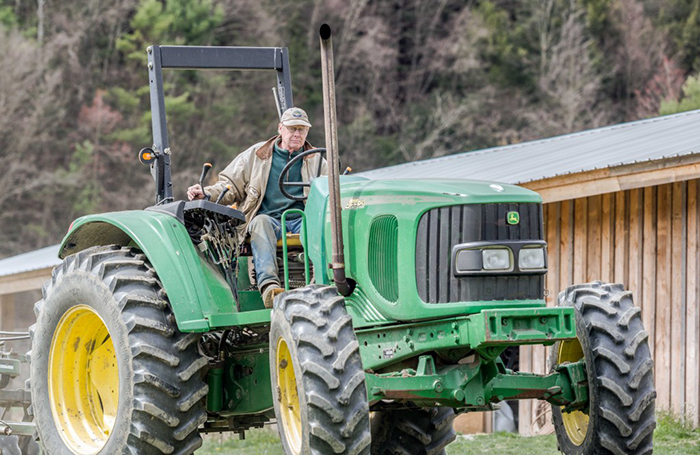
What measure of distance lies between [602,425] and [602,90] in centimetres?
4438

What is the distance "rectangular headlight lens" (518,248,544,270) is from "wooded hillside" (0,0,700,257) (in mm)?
34291

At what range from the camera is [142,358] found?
6.89 metres

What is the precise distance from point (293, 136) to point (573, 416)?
2.45 meters

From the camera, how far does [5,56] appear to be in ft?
134

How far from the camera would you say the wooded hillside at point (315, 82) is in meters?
40.9

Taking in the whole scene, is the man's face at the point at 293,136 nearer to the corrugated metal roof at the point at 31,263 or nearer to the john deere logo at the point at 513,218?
the john deere logo at the point at 513,218

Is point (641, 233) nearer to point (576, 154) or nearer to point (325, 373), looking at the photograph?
point (576, 154)

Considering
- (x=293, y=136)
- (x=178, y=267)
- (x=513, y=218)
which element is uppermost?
(x=293, y=136)

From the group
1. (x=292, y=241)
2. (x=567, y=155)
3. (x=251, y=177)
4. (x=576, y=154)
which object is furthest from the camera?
(x=567, y=155)

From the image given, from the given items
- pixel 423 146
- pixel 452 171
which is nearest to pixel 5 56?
pixel 423 146

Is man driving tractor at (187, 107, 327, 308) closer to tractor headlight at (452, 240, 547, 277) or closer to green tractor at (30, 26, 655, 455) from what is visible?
green tractor at (30, 26, 655, 455)

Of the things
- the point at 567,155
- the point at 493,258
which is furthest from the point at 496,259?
the point at 567,155

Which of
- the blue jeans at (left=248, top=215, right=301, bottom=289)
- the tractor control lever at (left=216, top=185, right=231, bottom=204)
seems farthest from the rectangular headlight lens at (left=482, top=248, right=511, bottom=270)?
the tractor control lever at (left=216, top=185, right=231, bottom=204)

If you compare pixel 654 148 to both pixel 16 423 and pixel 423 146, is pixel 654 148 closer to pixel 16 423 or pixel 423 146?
pixel 16 423
